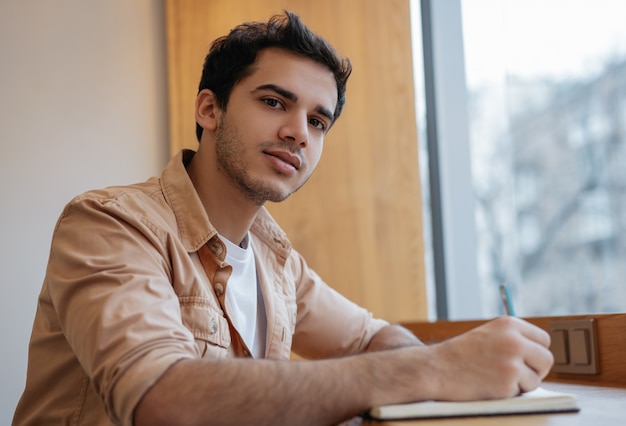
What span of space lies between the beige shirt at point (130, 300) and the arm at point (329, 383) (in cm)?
4

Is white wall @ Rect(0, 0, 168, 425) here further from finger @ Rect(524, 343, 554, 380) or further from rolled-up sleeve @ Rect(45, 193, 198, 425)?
finger @ Rect(524, 343, 554, 380)

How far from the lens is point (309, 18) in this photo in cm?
252

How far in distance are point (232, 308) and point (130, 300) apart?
0.41 metres

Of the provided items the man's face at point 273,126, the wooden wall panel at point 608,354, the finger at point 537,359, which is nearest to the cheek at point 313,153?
the man's face at point 273,126

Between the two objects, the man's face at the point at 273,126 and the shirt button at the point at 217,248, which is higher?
the man's face at the point at 273,126

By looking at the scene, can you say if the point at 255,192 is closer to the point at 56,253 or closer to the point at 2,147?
the point at 56,253

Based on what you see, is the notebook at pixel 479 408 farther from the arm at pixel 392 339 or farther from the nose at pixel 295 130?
the nose at pixel 295 130

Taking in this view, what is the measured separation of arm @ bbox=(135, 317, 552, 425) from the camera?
0.92m

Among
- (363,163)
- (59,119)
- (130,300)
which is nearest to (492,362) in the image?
(130,300)

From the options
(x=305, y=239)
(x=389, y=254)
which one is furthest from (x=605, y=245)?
(x=305, y=239)

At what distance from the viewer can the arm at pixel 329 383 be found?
0.92 metres

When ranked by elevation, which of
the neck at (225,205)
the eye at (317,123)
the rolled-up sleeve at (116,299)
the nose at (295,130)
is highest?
the eye at (317,123)

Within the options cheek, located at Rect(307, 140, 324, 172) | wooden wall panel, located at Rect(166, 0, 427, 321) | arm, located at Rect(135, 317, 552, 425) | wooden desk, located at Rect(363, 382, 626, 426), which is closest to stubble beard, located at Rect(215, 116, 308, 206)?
cheek, located at Rect(307, 140, 324, 172)

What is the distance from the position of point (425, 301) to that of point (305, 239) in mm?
507
